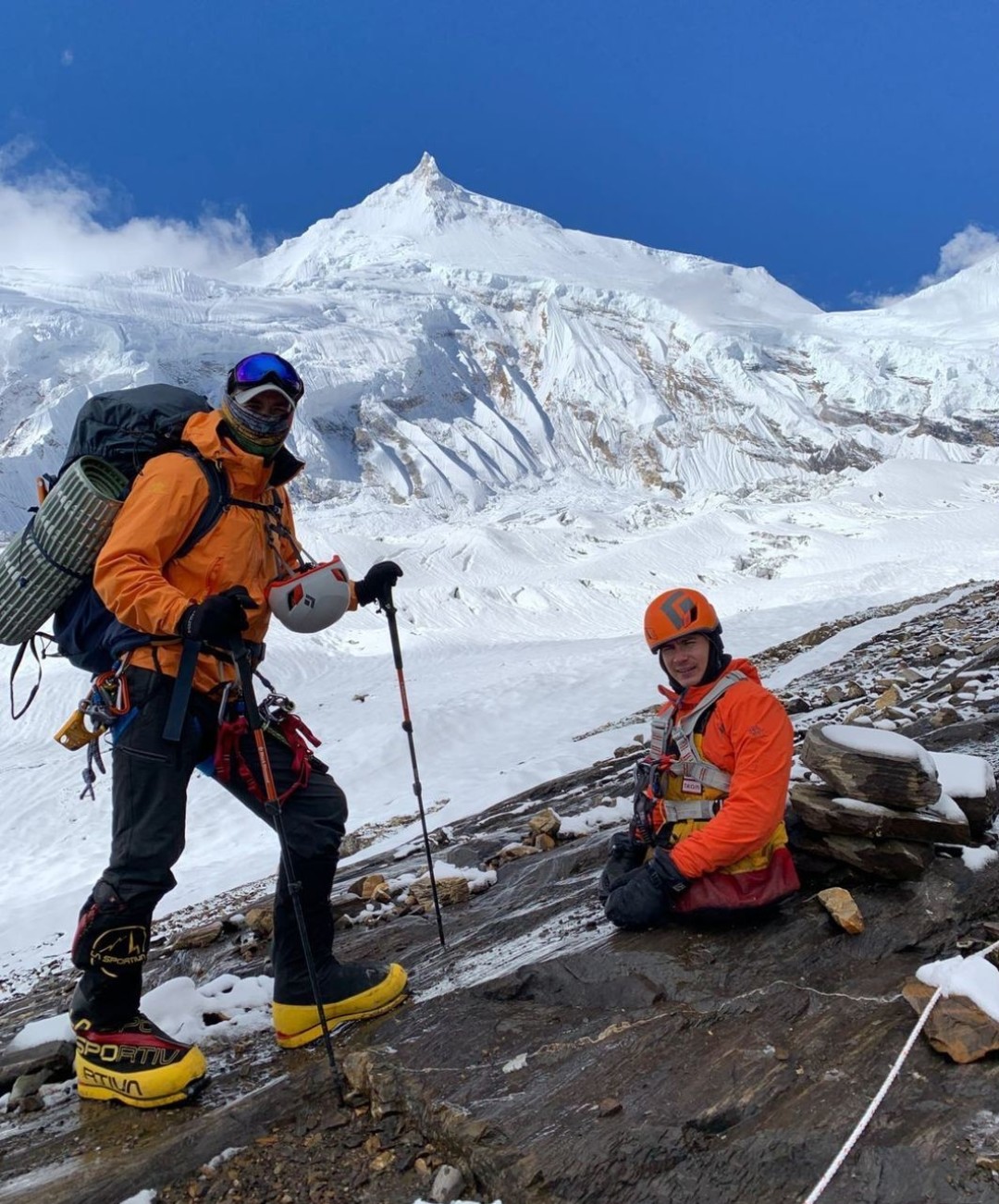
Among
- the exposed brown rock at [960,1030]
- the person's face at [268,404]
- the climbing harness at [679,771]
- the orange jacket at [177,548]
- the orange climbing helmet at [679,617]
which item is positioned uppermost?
the person's face at [268,404]

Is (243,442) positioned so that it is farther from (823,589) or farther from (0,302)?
(0,302)

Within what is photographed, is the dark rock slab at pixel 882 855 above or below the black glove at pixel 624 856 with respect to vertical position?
below

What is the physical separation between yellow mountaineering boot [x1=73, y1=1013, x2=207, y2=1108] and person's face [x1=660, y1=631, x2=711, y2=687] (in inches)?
109

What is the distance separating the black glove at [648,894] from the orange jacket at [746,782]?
0.08 m

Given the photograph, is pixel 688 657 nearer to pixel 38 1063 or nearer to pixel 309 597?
pixel 309 597

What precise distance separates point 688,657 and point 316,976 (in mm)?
2301

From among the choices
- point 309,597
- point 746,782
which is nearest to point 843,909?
point 746,782

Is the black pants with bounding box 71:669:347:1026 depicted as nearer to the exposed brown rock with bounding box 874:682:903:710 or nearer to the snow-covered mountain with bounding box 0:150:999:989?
the snow-covered mountain with bounding box 0:150:999:989

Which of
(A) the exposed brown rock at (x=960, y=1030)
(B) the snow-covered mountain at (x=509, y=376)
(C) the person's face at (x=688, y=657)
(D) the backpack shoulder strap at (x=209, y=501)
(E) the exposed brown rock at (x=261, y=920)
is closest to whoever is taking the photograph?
(A) the exposed brown rock at (x=960, y=1030)

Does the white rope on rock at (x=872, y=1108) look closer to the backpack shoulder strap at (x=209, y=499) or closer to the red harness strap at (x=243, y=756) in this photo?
the red harness strap at (x=243, y=756)

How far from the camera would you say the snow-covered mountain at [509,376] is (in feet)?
389

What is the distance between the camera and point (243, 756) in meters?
3.82

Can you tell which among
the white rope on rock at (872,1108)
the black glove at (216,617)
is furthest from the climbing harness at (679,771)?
the black glove at (216,617)

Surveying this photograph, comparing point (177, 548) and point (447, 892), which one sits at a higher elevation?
point (177, 548)
